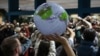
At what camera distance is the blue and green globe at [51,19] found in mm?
3066

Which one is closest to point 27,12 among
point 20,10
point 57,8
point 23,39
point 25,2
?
point 20,10

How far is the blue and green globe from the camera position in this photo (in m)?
3.07

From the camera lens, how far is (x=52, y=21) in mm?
3088

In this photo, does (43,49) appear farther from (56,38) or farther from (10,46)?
(56,38)

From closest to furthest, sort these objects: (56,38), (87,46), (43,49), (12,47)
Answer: (56,38) → (12,47) → (43,49) → (87,46)

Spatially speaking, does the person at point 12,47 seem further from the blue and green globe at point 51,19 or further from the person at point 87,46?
the person at point 87,46

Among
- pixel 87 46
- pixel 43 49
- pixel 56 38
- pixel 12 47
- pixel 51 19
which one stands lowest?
pixel 87 46

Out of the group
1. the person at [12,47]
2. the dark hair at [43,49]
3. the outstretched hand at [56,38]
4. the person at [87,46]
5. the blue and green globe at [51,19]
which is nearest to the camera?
the outstretched hand at [56,38]

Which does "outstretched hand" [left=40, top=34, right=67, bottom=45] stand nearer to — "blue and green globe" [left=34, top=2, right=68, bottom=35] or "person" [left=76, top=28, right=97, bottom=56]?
"blue and green globe" [left=34, top=2, right=68, bottom=35]

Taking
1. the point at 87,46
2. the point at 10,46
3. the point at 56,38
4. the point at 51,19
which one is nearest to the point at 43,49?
the point at 87,46

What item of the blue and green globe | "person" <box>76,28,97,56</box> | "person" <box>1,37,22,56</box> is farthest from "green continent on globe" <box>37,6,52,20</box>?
"person" <box>76,28,97,56</box>

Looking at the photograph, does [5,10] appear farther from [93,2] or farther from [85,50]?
[85,50]

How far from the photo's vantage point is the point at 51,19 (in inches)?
122

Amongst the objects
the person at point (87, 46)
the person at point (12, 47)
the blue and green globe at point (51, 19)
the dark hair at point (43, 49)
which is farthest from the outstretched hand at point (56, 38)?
the person at point (87, 46)
